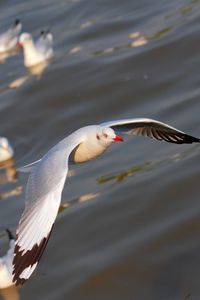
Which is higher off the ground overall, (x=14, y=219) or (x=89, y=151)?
(x=89, y=151)

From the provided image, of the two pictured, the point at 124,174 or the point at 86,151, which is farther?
the point at 124,174

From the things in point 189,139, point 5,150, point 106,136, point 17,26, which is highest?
point 106,136

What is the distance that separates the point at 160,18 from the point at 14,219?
21.1 ft

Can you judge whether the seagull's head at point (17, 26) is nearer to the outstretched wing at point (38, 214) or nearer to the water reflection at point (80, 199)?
the water reflection at point (80, 199)

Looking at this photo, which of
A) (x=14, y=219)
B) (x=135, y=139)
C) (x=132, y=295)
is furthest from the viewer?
(x=135, y=139)

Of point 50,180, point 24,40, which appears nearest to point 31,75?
point 24,40

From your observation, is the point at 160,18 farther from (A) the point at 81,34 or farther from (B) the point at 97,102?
(B) the point at 97,102

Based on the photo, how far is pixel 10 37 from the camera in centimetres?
1745

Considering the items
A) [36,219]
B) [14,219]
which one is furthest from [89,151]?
[14,219]

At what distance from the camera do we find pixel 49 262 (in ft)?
33.3

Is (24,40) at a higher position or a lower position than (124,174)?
higher

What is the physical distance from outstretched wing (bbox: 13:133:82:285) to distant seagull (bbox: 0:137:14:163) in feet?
16.2

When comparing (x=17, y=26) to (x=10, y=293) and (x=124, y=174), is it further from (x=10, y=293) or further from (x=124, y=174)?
(x=10, y=293)

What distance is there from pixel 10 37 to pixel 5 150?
4992 millimetres
